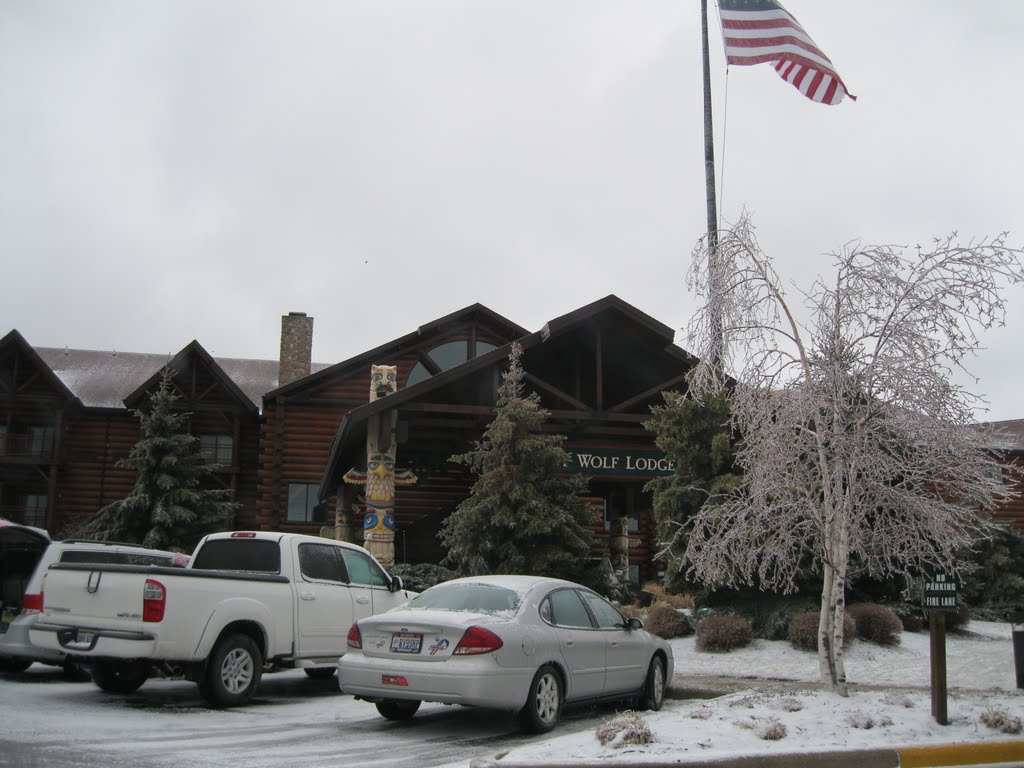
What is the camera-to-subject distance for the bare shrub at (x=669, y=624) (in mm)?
15812

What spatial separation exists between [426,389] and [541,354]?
4.55 meters

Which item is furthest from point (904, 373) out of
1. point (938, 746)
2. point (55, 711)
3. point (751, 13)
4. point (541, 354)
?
point (541, 354)

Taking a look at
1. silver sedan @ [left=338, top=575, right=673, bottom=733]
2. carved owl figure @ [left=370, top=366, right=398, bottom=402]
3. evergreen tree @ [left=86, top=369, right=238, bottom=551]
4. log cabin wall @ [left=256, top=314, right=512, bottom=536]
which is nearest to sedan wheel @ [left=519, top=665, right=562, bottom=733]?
silver sedan @ [left=338, top=575, right=673, bottom=733]

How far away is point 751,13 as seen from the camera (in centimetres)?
1772

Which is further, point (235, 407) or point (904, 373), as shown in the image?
point (235, 407)

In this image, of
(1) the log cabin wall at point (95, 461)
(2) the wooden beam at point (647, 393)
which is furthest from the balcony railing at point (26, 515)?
(2) the wooden beam at point (647, 393)

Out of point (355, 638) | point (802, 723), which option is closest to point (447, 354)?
point (355, 638)

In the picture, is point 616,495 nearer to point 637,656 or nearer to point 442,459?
point 442,459

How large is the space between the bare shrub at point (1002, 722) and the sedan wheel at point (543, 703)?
351 centimetres

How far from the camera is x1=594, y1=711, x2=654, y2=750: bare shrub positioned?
22.6 feet

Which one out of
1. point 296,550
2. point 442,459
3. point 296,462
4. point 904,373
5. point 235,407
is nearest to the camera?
point 904,373

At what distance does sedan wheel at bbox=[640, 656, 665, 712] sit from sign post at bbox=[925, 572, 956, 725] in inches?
130

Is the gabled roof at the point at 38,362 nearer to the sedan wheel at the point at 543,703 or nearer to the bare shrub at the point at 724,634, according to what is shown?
the bare shrub at the point at 724,634

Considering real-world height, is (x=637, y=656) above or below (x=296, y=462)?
below
